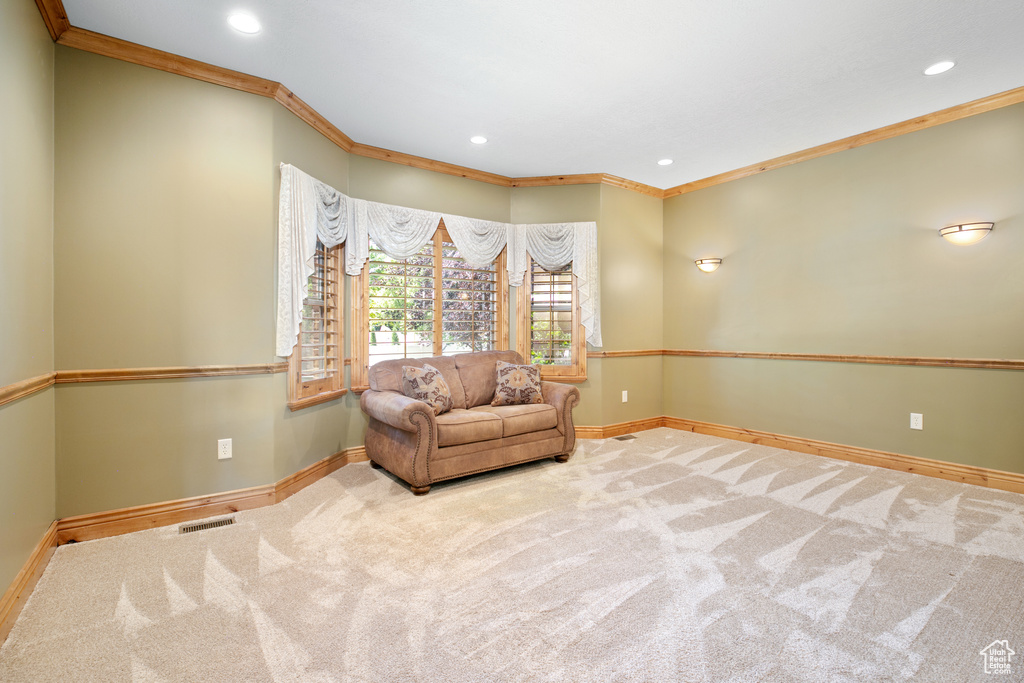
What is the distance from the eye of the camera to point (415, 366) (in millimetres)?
3904

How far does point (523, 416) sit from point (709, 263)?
2712mm

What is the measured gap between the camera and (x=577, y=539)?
256cm

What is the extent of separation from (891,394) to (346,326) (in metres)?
4.52

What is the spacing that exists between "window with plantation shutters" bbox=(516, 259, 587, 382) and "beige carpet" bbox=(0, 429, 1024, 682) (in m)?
1.84

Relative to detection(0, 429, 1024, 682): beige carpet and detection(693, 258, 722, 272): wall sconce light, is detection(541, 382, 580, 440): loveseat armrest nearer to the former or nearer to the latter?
detection(0, 429, 1024, 682): beige carpet

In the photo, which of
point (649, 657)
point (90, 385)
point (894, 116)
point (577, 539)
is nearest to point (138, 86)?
point (90, 385)

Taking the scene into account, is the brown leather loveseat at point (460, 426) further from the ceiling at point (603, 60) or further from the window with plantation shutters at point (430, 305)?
the ceiling at point (603, 60)

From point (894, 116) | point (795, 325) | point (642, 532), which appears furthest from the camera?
point (795, 325)

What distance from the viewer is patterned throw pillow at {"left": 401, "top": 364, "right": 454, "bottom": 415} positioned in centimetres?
358

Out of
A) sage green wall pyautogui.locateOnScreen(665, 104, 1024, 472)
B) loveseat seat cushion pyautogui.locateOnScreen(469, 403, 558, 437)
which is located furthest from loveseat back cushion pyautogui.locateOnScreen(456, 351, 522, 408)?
sage green wall pyautogui.locateOnScreen(665, 104, 1024, 472)

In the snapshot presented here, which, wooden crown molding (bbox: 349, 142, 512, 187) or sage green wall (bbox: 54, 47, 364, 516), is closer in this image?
sage green wall (bbox: 54, 47, 364, 516)

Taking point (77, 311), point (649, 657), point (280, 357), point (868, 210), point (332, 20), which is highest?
point (332, 20)

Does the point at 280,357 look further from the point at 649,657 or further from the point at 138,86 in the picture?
the point at 649,657

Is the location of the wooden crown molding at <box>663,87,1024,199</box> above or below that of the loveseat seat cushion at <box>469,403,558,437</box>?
above
